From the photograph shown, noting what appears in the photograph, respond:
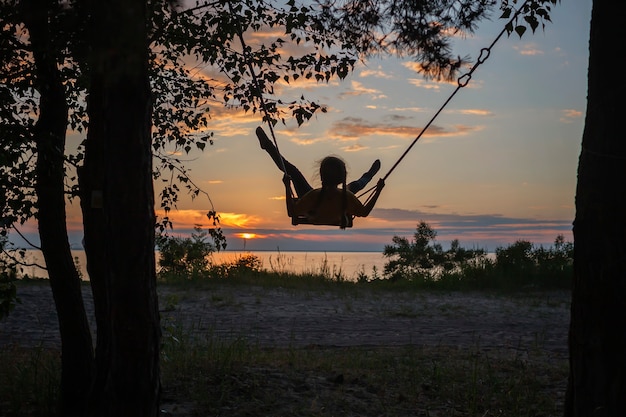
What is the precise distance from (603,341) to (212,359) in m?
3.63

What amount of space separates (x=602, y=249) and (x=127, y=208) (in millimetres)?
2714

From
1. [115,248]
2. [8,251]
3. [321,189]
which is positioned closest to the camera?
[115,248]

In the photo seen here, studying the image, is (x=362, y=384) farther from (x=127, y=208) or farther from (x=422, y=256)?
(x=422, y=256)

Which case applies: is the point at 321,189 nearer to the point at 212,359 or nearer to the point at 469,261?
the point at 212,359

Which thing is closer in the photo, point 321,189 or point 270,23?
point 270,23

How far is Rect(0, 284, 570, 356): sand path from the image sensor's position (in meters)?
8.66

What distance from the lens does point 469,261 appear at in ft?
55.1

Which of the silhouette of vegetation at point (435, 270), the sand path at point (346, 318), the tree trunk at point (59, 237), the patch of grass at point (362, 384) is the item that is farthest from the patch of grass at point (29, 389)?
the silhouette of vegetation at point (435, 270)

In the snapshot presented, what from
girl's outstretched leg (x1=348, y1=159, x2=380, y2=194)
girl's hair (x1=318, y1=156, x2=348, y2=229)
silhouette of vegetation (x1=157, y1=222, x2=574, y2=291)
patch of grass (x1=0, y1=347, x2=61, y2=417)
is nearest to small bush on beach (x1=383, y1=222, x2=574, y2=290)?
silhouette of vegetation (x1=157, y1=222, x2=574, y2=291)

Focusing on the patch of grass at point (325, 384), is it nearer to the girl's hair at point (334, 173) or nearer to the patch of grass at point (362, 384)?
the patch of grass at point (362, 384)

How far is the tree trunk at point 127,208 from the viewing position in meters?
3.63

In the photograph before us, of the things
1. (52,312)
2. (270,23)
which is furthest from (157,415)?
(52,312)

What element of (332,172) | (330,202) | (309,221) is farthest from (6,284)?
(332,172)

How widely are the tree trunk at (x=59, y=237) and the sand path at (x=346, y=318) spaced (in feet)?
3.59
